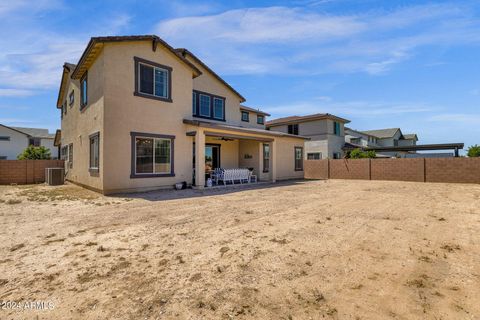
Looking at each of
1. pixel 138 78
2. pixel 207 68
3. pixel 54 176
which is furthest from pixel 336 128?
pixel 54 176

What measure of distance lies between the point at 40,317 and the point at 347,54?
14.3m

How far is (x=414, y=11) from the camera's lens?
28.3ft

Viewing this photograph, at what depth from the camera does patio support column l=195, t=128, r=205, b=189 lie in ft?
41.4

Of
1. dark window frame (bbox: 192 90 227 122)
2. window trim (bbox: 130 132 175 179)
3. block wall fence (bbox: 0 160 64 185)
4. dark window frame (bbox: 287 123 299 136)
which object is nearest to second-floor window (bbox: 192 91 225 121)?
dark window frame (bbox: 192 90 227 122)

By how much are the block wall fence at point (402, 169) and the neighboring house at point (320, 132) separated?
5372 mm

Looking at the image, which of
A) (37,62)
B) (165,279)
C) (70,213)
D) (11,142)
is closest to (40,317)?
(165,279)

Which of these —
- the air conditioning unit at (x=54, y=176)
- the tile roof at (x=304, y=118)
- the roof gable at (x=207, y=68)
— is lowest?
the air conditioning unit at (x=54, y=176)

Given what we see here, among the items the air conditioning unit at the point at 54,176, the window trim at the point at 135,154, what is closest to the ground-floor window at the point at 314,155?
the window trim at the point at 135,154

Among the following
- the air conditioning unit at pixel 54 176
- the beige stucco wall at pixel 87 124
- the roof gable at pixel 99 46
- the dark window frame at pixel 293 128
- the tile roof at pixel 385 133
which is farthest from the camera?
the tile roof at pixel 385 133

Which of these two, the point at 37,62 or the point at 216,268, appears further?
the point at 37,62

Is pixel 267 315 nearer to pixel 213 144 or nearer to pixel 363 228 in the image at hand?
pixel 363 228

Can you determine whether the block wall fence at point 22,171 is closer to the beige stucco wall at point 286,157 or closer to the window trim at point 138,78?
the window trim at point 138,78

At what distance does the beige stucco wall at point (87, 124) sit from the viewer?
36.0 ft

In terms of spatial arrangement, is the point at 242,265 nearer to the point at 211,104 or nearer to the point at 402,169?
the point at 211,104
